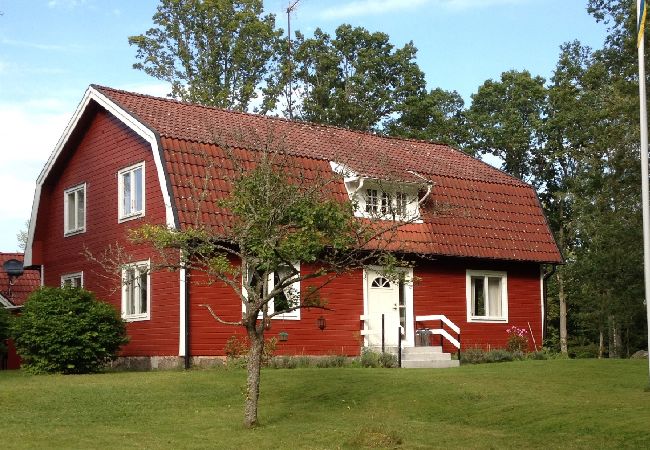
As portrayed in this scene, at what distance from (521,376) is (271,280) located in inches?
293

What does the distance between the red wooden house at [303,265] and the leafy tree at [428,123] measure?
16622mm

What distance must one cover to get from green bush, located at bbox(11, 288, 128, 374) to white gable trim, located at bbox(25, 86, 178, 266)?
9.01 feet

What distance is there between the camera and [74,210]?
99.2 feet

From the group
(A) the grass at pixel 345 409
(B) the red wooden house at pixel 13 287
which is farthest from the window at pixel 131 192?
(B) the red wooden house at pixel 13 287

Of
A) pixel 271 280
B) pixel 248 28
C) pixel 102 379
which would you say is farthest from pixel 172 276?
pixel 248 28

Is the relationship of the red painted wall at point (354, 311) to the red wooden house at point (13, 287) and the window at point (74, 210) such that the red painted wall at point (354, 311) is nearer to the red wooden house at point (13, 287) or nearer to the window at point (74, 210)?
the window at point (74, 210)

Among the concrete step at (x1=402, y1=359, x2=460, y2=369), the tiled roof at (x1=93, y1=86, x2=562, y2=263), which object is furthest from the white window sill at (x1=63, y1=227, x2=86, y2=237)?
the concrete step at (x1=402, y1=359, x2=460, y2=369)

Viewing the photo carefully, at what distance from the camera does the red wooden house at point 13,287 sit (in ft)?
116

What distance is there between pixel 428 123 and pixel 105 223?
25.2 meters

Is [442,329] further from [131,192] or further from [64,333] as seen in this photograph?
[64,333]

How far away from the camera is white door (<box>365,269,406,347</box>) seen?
27531 millimetres

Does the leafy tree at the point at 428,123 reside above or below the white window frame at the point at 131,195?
above

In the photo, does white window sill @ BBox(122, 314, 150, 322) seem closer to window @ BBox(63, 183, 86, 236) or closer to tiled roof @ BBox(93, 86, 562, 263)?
tiled roof @ BBox(93, 86, 562, 263)

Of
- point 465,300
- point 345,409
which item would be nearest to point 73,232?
point 465,300
